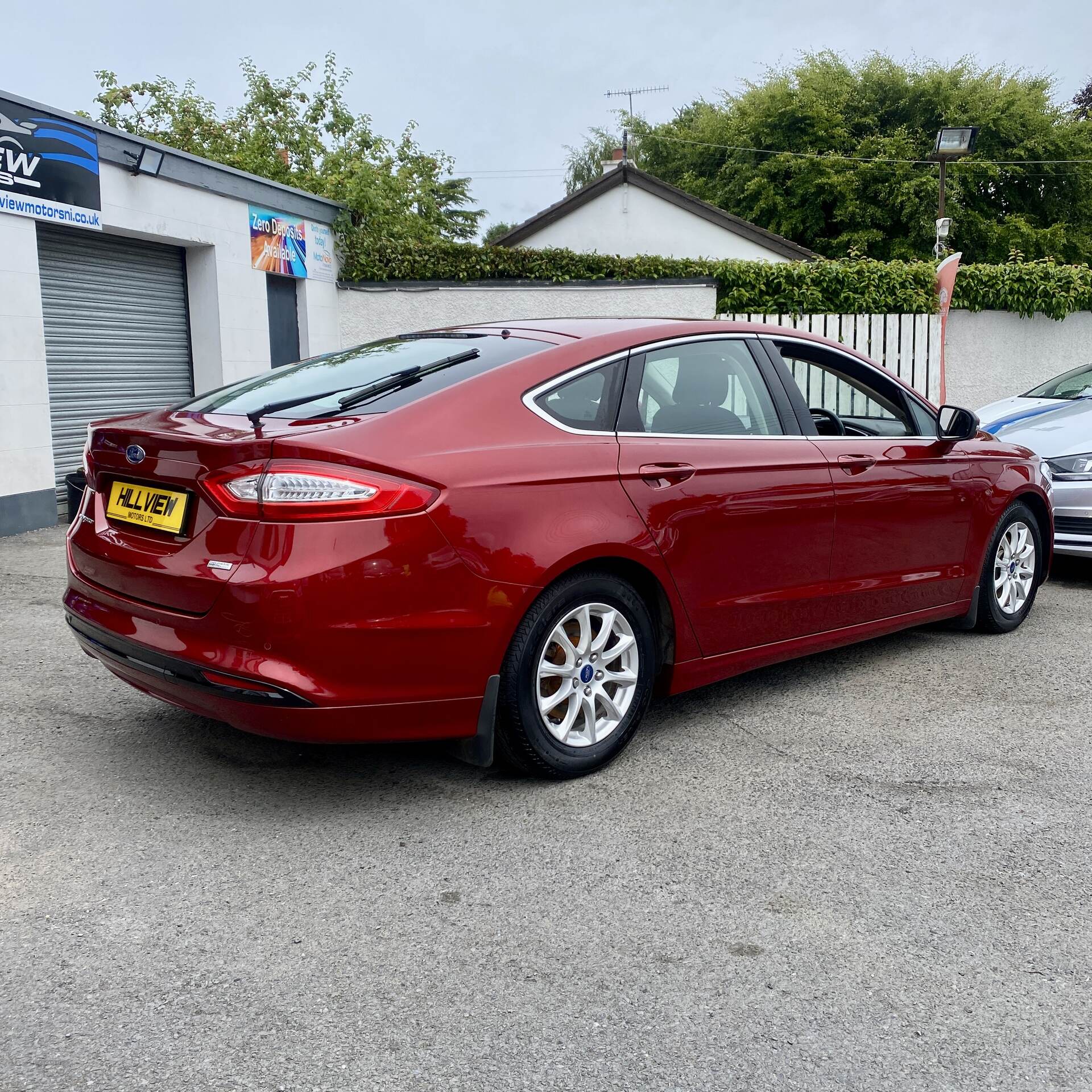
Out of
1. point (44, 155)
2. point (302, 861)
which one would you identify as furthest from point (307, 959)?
point (44, 155)

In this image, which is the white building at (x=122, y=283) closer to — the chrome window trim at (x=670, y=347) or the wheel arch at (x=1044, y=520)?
the chrome window trim at (x=670, y=347)

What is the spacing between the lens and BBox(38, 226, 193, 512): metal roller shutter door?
10305 millimetres

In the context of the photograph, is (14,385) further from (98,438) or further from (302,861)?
(302,861)

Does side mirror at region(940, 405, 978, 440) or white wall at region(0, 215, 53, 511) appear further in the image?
white wall at region(0, 215, 53, 511)

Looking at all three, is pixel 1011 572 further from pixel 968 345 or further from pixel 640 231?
pixel 640 231

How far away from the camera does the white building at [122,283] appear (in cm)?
920

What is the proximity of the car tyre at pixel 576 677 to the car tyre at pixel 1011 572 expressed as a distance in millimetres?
2566

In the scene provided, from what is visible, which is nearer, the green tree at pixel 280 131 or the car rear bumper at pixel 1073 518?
the car rear bumper at pixel 1073 518

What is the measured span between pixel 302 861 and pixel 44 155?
27.1ft

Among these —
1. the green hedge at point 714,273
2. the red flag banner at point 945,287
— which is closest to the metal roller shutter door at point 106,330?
the green hedge at point 714,273

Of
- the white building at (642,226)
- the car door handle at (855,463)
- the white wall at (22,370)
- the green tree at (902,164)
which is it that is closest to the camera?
the car door handle at (855,463)

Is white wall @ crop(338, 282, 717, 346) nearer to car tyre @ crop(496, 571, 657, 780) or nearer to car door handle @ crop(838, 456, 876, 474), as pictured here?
car door handle @ crop(838, 456, 876, 474)

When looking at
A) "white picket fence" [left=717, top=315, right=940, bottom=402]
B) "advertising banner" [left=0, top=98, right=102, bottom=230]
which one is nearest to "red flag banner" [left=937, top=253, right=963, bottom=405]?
"white picket fence" [left=717, top=315, right=940, bottom=402]

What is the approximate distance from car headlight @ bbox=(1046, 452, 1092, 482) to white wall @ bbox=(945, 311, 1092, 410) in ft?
29.9
